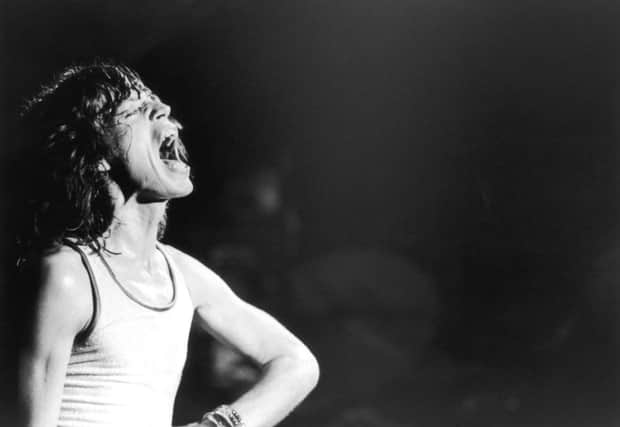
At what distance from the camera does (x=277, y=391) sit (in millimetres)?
1328

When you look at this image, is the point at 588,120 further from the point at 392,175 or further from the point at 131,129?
the point at 131,129

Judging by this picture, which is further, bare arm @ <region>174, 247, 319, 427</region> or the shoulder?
bare arm @ <region>174, 247, 319, 427</region>

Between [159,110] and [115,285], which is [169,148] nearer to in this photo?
[159,110]

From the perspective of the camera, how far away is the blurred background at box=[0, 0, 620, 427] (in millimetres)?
2184

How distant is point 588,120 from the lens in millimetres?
2260

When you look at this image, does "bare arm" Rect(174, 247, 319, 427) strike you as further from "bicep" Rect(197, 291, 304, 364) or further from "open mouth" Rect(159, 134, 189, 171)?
"open mouth" Rect(159, 134, 189, 171)

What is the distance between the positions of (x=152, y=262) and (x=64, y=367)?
0.90 ft

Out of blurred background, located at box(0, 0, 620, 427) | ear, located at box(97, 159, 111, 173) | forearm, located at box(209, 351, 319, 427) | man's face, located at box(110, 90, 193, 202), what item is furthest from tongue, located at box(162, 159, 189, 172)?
blurred background, located at box(0, 0, 620, 427)

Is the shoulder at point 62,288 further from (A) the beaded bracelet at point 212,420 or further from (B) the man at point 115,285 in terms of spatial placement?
(A) the beaded bracelet at point 212,420

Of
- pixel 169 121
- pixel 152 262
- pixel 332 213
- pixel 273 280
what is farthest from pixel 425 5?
pixel 152 262

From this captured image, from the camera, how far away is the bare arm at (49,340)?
1082 mm

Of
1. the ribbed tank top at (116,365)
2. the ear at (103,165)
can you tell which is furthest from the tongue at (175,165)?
the ribbed tank top at (116,365)

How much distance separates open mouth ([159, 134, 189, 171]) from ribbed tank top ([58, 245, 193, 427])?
0.74 ft

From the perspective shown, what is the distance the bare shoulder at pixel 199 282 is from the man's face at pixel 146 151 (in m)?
0.14
